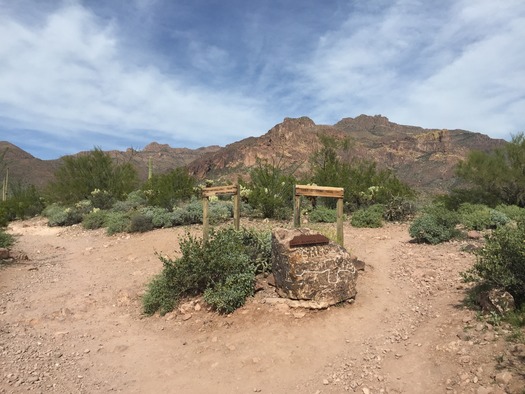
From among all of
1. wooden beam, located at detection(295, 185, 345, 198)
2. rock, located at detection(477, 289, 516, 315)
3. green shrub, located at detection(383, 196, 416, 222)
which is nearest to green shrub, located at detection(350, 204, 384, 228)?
green shrub, located at detection(383, 196, 416, 222)

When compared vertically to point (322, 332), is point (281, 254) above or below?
above

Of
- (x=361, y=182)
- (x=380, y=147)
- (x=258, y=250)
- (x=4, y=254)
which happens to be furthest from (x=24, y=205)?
(x=380, y=147)

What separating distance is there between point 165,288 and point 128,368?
1952mm

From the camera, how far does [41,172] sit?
226 feet

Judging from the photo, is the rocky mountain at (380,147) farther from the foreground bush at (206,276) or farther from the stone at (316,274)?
the stone at (316,274)

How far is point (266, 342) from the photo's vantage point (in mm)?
5367

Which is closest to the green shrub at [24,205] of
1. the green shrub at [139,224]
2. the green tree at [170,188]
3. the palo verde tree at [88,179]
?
the palo verde tree at [88,179]

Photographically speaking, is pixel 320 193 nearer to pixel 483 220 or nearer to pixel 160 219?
pixel 483 220

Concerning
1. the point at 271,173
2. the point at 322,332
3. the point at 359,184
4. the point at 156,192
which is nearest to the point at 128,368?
the point at 322,332

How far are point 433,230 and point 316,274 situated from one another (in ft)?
16.9

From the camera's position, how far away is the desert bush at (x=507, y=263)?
4906mm

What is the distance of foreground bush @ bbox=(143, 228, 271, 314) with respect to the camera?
6.51m

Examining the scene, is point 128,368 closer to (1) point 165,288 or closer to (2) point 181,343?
(2) point 181,343

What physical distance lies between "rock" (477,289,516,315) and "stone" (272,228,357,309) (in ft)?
6.25
